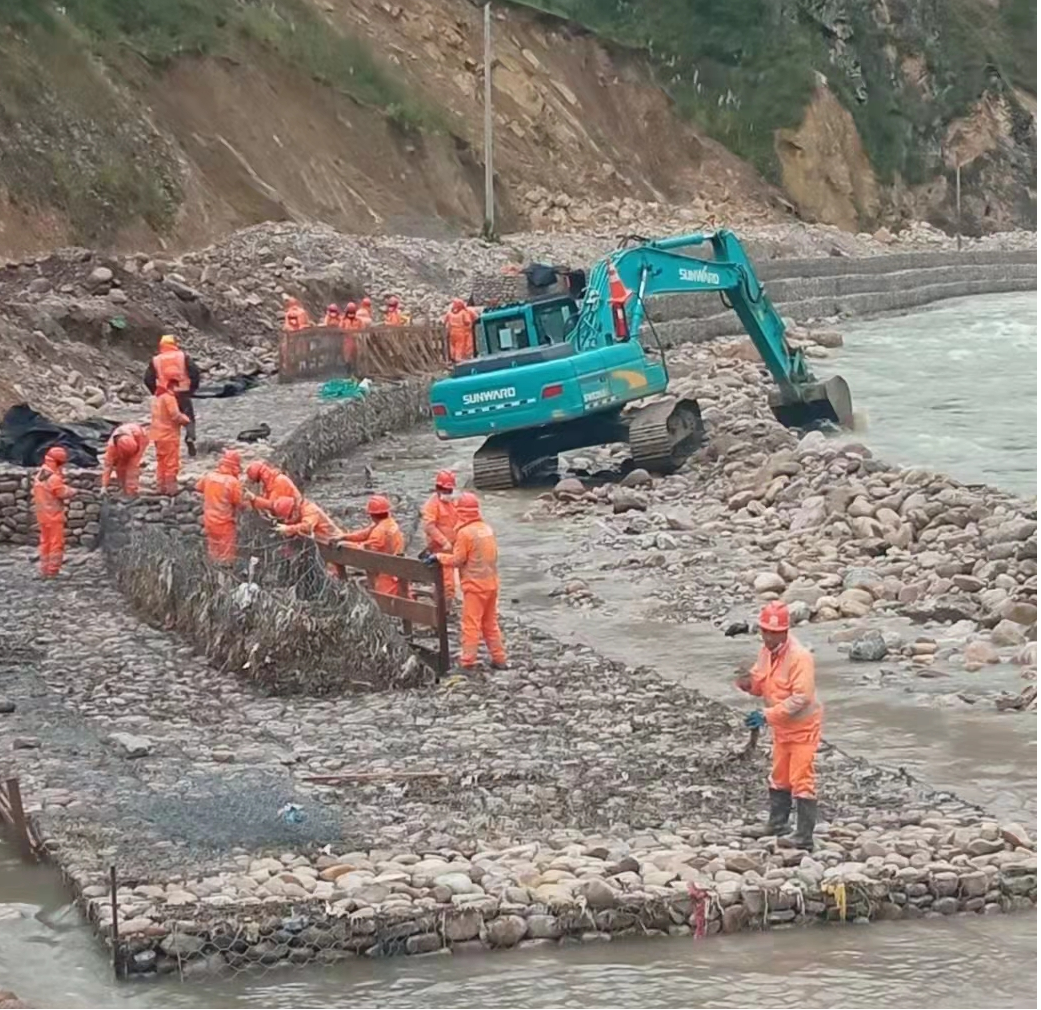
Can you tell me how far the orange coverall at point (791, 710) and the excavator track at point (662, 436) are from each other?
13.2 metres

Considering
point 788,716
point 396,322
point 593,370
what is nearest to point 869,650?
point 788,716

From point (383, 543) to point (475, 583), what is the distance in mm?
1352

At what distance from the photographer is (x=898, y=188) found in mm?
70438

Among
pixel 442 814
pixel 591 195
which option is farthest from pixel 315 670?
pixel 591 195

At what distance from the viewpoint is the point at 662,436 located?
22797 mm

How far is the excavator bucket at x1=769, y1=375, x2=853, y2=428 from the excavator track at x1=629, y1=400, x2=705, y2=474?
2.52 meters

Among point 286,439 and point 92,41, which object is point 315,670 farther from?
point 92,41

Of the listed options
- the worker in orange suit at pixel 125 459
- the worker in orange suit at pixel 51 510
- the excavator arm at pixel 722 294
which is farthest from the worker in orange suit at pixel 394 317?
the worker in orange suit at pixel 51 510

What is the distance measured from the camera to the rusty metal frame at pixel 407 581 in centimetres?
1334

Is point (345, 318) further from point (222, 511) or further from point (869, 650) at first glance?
point (869, 650)

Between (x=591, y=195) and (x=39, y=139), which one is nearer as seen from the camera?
(x=39, y=139)

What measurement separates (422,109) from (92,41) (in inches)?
435

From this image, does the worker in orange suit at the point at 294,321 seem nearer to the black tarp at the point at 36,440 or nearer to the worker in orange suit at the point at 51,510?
the black tarp at the point at 36,440

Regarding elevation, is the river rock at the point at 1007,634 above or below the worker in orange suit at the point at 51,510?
below
